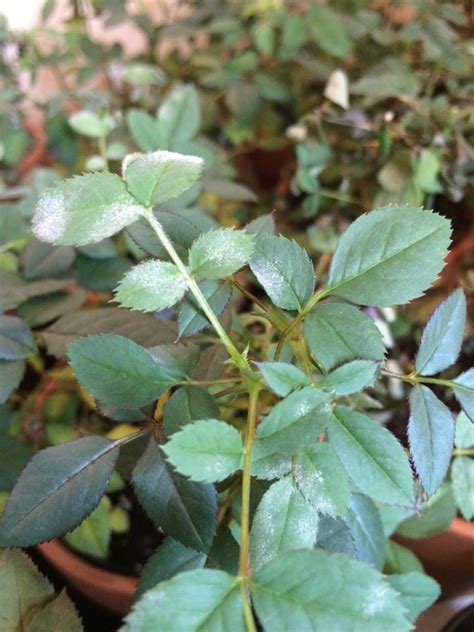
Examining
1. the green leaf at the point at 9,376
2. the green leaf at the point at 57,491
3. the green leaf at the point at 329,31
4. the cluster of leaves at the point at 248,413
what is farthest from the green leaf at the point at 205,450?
the green leaf at the point at 329,31

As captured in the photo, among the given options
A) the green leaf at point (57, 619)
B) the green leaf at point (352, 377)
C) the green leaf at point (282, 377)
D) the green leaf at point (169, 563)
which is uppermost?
the green leaf at point (282, 377)

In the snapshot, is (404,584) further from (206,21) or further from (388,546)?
(206,21)

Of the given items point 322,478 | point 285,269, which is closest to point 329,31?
point 285,269

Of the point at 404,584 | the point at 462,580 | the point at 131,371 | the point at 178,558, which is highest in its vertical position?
the point at 131,371

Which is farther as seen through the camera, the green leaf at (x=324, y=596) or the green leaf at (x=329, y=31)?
the green leaf at (x=329, y=31)

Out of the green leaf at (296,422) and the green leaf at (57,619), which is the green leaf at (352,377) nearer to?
the green leaf at (296,422)

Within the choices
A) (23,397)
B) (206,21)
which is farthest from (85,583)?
(206,21)

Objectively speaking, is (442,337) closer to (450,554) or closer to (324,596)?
(324,596)
